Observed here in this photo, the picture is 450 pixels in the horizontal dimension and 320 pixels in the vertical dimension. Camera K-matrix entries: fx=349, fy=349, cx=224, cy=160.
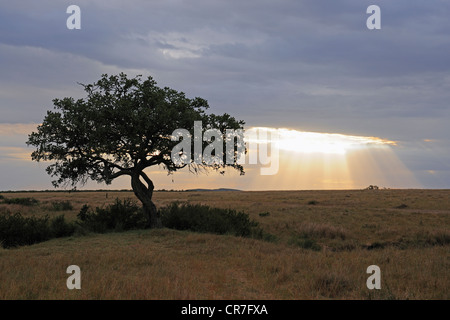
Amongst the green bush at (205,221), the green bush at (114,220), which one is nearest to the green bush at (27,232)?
the green bush at (114,220)

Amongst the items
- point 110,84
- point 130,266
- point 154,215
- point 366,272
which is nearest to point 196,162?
point 154,215

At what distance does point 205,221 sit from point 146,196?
4.01 m

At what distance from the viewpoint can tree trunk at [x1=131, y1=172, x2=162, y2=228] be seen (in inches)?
853

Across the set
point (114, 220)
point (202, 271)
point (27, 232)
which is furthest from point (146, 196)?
point (202, 271)

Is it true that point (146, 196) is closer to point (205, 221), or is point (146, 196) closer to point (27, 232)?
point (205, 221)

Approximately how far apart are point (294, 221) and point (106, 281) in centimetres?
2346

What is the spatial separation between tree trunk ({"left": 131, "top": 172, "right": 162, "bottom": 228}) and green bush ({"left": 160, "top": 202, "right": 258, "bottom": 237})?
128 centimetres

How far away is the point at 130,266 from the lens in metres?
11.5

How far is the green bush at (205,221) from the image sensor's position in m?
21.6

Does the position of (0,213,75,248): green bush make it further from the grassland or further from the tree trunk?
the tree trunk

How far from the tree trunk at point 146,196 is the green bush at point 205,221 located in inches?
50.3

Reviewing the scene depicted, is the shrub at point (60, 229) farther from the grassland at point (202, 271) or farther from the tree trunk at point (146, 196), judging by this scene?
the tree trunk at point (146, 196)
